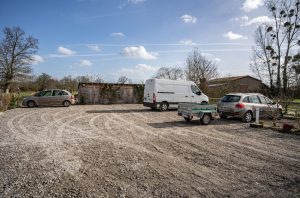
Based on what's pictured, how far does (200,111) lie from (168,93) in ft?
19.5

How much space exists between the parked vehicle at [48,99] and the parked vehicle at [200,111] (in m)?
12.4

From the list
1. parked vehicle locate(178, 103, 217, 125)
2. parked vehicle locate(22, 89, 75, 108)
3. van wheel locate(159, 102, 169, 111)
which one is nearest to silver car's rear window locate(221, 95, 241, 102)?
parked vehicle locate(178, 103, 217, 125)

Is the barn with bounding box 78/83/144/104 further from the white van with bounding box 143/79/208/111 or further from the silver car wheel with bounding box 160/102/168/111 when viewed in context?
the silver car wheel with bounding box 160/102/168/111

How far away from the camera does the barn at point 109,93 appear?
79.5ft

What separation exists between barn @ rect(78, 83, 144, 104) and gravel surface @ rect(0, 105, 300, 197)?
614 inches

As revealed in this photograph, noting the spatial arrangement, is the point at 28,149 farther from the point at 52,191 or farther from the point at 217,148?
the point at 217,148

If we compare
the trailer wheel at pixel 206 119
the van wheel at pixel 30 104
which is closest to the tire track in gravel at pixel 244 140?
the trailer wheel at pixel 206 119

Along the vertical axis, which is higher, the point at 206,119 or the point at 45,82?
the point at 45,82

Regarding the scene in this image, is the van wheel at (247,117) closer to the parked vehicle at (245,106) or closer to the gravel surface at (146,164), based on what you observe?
the parked vehicle at (245,106)

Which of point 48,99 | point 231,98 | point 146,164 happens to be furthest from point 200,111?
point 48,99

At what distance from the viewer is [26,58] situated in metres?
34.6

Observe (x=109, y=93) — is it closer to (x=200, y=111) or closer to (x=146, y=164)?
(x=200, y=111)

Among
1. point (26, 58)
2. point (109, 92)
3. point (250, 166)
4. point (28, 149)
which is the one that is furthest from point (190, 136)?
point (26, 58)

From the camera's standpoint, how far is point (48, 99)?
1872cm
